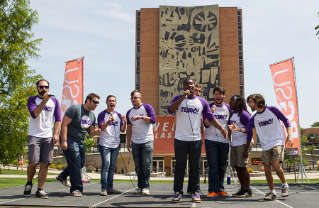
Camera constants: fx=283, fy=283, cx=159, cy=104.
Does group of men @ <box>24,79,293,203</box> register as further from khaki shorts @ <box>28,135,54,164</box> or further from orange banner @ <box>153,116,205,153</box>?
orange banner @ <box>153,116,205,153</box>

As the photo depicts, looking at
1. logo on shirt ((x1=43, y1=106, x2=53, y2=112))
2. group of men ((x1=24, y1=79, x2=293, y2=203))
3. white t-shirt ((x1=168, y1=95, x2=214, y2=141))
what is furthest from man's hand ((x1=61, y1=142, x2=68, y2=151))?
white t-shirt ((x1=168, y1=95, x2=214, y2=141))

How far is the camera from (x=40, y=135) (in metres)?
4.62

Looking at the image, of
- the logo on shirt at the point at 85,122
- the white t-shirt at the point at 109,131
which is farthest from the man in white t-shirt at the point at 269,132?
the logo on shirt at the point at 85,122

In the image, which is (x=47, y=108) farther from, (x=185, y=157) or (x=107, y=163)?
(x=185, y=157)

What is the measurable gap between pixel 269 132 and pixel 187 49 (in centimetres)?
4909

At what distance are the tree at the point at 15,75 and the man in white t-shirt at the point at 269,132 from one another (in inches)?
599

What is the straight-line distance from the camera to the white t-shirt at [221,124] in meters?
4.96

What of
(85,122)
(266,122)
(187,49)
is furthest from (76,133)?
(187,49)

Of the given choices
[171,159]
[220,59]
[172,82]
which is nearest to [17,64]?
[171,159]

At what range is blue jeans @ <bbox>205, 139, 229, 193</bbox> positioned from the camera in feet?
15.6

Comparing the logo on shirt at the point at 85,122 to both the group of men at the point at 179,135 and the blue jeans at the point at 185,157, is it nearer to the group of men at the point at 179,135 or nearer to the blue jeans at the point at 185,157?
the group of men at the point at 179,135

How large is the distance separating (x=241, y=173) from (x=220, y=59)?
51152 millimetres

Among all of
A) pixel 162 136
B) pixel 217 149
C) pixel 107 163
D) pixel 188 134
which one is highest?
pixel 162 136

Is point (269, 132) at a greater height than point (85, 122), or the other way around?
point (85, 122)
